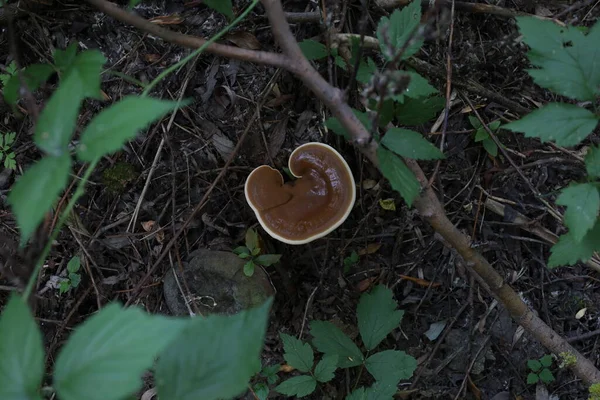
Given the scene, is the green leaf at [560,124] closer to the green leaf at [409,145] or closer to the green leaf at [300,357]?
A: the green leaf at [409,145]

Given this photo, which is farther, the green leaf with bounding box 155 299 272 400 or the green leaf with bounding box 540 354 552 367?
the green leaf with bounding box 540 354 552 367

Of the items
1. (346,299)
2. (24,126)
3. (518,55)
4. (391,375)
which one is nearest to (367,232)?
(346,299)

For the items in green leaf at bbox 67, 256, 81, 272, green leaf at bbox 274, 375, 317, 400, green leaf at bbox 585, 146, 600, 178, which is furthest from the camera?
green leaf at bbox 67, 256, 81, 272

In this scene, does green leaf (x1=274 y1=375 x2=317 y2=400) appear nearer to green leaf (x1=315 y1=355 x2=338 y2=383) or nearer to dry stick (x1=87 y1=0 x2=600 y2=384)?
green leaf (x1=315 y1=355 x2=338 y2=383)

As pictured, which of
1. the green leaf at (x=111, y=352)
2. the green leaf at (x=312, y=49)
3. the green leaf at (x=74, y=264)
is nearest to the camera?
the green leaf at (x=111, y=352)

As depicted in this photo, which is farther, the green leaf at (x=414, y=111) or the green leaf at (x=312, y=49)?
the green leaf at (x=312, y=49)

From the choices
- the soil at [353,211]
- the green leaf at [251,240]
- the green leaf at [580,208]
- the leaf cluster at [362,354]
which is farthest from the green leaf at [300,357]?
the green leaf at [580,208]

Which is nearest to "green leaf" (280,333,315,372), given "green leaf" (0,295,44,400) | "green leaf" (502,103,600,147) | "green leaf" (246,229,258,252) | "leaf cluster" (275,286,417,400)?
"leaf cluster" (275,286,417,400)

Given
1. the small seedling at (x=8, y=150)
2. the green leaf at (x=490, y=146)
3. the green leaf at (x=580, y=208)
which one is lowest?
the green leaf at (x=490, y=146)
